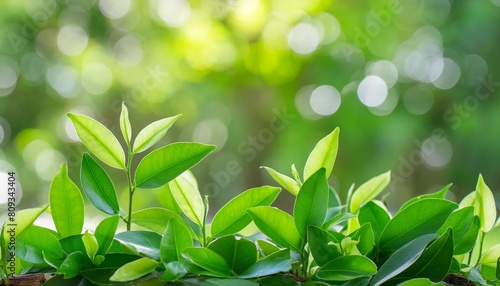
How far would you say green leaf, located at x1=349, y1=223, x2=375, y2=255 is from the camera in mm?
203

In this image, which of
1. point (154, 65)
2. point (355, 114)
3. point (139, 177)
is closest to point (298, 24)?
point (355, 114)

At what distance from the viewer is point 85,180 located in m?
0.21

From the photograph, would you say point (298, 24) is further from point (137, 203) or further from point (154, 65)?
point (137, 203)

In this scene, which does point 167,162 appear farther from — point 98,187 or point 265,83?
point 265,83

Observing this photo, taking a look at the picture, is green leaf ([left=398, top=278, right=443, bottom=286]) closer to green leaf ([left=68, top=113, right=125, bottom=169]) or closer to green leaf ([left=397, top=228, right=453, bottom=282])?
green leaf ([left=397, top=228, right=453, bottom=282])

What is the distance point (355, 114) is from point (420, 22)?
0.61 meters

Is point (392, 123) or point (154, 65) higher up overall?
point (154, 65)

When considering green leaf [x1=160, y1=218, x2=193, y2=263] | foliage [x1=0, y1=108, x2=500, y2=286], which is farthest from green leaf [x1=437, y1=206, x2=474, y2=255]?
green leaf [x1=160, y1=218, x2=193, y2=263]

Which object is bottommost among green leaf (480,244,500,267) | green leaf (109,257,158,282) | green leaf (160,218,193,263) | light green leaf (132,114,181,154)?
green leaf (480,244,500,267)

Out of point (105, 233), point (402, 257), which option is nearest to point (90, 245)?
point (105, 233)

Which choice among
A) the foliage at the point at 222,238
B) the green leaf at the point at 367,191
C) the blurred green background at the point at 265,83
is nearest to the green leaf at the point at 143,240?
the foliage at the point at 222,238

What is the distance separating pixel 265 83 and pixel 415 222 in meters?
2.30

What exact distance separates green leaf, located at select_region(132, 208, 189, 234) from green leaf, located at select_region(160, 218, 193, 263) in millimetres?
29

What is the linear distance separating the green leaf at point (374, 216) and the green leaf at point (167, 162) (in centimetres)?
8
